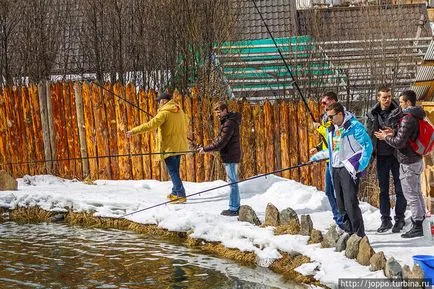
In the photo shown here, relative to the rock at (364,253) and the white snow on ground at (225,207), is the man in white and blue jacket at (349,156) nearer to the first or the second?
the white snow on ground at (225,207)

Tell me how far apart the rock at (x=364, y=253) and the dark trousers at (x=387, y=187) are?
1613mm

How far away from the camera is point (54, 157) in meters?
15.4

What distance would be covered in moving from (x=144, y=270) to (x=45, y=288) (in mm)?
1157

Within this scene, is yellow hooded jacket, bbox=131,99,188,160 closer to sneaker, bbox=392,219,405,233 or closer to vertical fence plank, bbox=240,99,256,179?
vertical fence plank, bbox=240,99,256,179

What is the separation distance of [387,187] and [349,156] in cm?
112

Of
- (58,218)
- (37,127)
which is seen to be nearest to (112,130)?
(37,127)

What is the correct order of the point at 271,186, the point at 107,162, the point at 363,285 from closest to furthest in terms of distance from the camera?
the point at 363,285 < the point at 271,186 < the point at 107,162

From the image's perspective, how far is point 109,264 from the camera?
9.91 m

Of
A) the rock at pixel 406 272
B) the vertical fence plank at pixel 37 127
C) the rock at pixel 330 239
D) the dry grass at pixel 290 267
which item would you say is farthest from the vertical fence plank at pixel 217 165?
the rock at pixel 406 272

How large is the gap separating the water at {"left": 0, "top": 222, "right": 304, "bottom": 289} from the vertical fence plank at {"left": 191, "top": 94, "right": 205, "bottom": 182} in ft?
8.82

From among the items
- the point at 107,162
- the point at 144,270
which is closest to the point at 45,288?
the point at 144,270

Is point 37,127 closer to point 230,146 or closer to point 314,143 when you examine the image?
point 314,143

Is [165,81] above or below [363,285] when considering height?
above

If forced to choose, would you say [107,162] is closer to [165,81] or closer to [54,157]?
[54,157]
